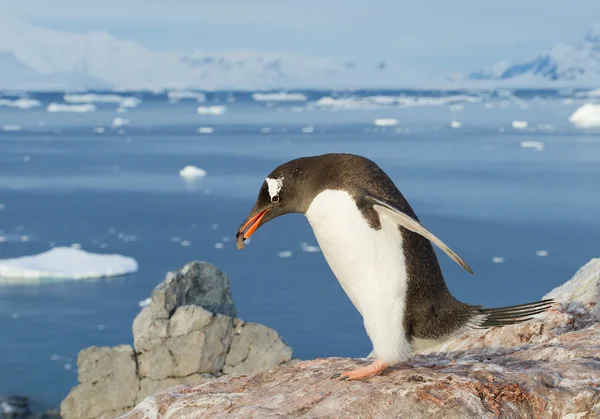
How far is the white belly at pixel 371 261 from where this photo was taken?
337 cm

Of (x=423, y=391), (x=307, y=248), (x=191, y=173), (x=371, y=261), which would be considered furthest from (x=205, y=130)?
(x=423, y=391)

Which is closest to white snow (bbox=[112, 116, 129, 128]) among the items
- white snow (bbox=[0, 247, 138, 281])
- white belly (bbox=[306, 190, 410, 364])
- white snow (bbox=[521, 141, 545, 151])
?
white snow (bbox=[521, 141, 545, 151])

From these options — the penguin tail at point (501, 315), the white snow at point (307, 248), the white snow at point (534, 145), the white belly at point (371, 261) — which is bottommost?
the penguin tail at point (501, 315)

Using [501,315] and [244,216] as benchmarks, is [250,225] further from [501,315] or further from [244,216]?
[244,216]

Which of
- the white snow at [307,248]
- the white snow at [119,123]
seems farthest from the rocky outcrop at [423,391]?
the white snow at [119,123]

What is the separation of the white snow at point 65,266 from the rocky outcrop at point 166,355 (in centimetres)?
482

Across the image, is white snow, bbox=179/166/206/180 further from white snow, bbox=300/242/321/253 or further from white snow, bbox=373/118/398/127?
white snow, bbox=373/118/398/127

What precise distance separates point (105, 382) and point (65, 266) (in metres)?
5.19

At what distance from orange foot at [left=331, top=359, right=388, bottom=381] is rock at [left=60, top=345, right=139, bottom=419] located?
19.8 feet

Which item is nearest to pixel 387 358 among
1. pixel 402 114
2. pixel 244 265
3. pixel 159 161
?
pixel 244 265

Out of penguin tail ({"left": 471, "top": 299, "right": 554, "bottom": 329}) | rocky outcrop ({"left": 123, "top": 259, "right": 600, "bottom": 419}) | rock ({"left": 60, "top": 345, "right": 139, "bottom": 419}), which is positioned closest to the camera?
rocky outcrop ({"left": 123, "top": 259, "right": 600, "bottom": 419})

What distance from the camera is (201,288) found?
9680mm

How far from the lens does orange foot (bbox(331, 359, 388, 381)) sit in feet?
11.1

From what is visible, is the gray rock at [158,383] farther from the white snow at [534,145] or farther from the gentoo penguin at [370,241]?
the white snow at [534,145]
